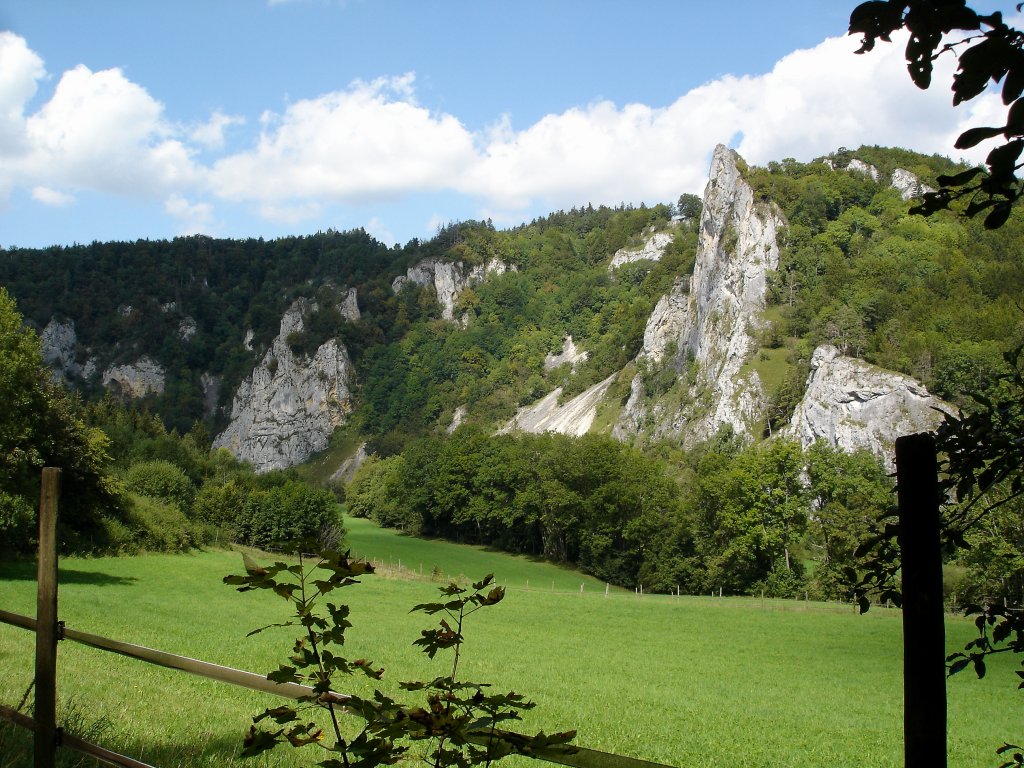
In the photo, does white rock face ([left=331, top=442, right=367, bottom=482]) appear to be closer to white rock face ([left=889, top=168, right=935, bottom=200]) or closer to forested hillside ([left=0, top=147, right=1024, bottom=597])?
forested hillside ([left=0, top=147, right=1024, bottom=597])

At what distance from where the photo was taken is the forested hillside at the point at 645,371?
54.7 m

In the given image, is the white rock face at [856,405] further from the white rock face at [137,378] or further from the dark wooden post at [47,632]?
the white rock face at [137,378]

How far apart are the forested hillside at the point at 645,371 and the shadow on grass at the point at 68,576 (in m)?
25.0

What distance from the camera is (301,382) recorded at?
178750 millimetres

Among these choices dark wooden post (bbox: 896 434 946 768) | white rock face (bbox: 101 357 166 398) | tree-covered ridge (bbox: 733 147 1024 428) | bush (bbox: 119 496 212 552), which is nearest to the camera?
dark wooden post (bbox: 896 434 946 768)

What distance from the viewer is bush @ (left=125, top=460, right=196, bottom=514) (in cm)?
5200

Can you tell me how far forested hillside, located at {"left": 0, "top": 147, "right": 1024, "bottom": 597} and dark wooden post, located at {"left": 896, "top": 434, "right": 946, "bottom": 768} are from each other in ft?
3.66

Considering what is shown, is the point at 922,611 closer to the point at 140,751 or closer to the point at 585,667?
the point at 140,751

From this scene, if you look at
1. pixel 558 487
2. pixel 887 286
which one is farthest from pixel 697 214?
pixel 558 487

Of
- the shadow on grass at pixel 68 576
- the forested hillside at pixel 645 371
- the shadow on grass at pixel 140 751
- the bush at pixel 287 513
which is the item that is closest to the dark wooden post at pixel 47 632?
the shadow on grass at pixel 140 751

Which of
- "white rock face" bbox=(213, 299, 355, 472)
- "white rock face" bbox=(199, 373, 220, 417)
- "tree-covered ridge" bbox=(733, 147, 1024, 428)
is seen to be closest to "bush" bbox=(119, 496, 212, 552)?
"tree-covered ridge" bbox=(733, 147, 1024, 428)

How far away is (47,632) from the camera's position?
162 inches

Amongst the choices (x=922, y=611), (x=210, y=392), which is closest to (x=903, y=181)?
(x=922, y=611)

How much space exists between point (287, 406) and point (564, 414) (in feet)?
237
